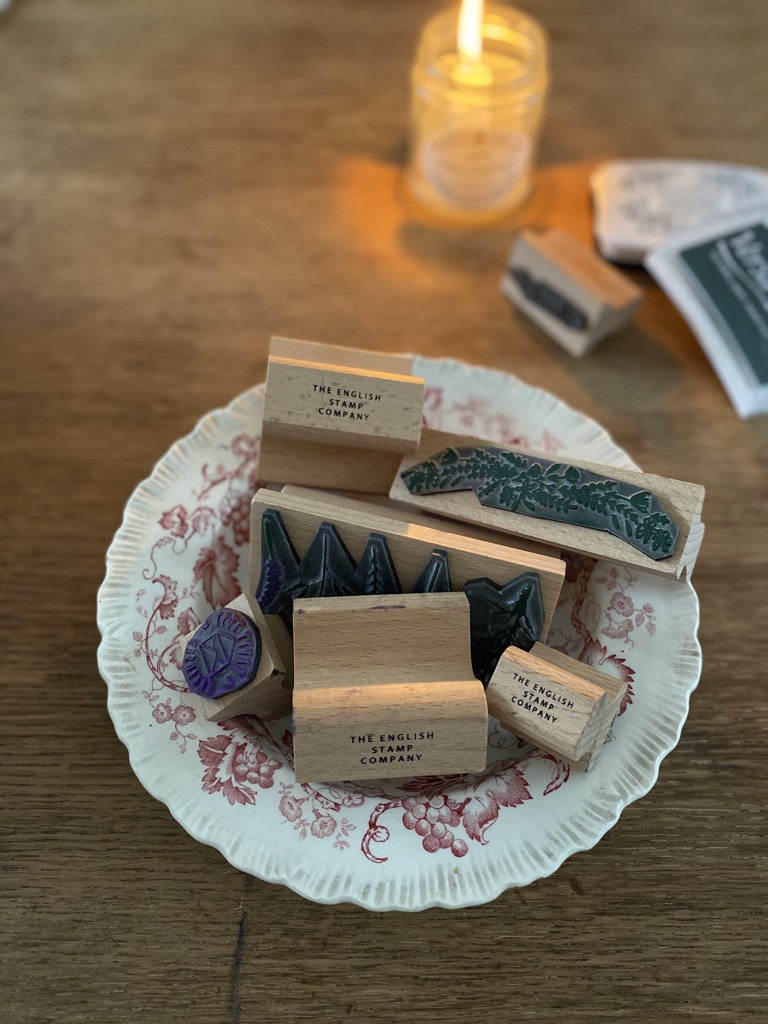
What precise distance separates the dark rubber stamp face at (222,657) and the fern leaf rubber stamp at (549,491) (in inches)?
6.6

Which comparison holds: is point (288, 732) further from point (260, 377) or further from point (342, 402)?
point (260, 377)

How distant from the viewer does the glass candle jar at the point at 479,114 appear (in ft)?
3.25

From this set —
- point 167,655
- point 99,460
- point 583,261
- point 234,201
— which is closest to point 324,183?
point 234,201

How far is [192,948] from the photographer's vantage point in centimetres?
62

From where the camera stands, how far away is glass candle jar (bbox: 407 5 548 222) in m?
0.99

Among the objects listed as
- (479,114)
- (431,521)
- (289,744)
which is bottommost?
(289,744)


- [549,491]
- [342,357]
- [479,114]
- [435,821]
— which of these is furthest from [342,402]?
[479,114]

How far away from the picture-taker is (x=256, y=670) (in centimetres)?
61

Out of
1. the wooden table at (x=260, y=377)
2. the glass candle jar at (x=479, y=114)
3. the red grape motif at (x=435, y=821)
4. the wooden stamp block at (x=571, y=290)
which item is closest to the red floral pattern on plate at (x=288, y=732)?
the red grape motif at (x=435, y=821)

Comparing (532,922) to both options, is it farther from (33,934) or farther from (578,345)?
(578,345)

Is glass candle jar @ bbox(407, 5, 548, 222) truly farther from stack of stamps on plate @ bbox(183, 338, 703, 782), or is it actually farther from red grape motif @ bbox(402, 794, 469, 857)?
red grape motif @ bbox(402, 794, 469, 857)

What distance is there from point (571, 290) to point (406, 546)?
0.43 m

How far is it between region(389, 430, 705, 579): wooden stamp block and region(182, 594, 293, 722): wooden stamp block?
0.46 ft

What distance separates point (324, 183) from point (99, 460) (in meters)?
0.47
